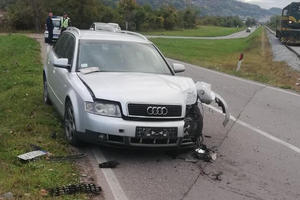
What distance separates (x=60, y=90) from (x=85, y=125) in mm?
1621

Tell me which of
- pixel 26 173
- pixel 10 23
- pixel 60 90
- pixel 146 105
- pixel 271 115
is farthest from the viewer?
pixel 10 23

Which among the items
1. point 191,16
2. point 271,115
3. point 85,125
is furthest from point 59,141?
point 191,16

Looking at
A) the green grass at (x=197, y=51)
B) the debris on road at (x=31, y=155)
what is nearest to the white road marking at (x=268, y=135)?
the debris on road at (x=31, y=155)

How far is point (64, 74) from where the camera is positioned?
721 centimetres

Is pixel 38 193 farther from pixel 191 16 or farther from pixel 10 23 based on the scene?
pixel 191 16

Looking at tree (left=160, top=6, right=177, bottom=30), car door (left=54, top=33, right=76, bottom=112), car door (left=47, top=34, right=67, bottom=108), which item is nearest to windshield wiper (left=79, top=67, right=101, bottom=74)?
car door (left=54, top=33, right=76, bottom=112)

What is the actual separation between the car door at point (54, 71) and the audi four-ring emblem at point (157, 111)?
212 cm

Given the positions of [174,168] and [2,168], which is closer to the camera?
[2,168]

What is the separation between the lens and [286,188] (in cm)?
532

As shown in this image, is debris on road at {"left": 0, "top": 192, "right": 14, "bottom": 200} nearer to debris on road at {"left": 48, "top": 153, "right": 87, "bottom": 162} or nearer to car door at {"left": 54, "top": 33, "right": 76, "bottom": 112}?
debris on road at {"left": 48, "top": 153, "right": 87, "bottom": 162}

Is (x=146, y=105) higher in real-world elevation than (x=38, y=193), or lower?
higher

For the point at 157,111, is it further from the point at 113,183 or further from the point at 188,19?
the point at 188,19

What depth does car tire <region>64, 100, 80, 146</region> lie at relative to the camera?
622 centimetres

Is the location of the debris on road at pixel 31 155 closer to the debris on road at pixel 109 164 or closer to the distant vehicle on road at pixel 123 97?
the distant vehicle on road at pixel 123 97
